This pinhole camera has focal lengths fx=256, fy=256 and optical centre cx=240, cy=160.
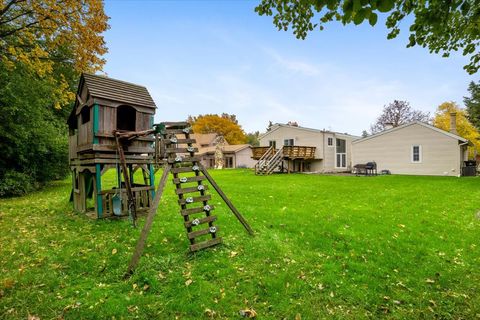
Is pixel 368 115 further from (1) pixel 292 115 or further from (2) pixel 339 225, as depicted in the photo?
(2) pixel 339 225

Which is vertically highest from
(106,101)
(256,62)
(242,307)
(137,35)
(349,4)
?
(256,62)

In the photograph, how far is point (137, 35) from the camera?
14.0m

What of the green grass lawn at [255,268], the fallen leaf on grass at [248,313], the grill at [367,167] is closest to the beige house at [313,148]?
the grill at [367,167]

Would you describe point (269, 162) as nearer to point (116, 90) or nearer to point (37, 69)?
point (116, 90)

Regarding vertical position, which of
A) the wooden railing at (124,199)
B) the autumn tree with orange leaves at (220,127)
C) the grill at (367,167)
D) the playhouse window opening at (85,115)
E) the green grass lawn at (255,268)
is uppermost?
the autumn tree with orange leaves at (220,127)

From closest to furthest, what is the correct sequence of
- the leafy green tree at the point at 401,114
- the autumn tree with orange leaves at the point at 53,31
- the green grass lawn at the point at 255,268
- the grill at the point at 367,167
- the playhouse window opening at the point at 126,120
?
the green grass lawn at the point at 255,268, the autumn tree with orange leaves at the point at 53,31, the playhouse window opening at the point at 126,120, the grill at the point at 367,167, the leafy green tree at the point at 401,114

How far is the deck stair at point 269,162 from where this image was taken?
2359cm

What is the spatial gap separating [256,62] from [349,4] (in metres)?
21.4

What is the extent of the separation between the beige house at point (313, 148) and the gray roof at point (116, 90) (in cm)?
1785

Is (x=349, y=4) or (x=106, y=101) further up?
(x=106, y=101)

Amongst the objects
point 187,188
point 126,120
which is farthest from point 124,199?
point 187,188

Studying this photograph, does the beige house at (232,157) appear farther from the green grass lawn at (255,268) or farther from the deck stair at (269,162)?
the green grass lawn at (255,268)

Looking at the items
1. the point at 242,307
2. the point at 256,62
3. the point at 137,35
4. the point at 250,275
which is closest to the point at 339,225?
the point at 250,275

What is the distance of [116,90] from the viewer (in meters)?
8.20
